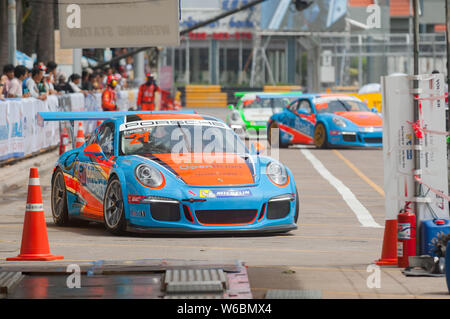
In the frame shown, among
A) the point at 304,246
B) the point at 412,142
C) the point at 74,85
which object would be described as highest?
the point at 74,85

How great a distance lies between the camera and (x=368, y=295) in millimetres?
7188

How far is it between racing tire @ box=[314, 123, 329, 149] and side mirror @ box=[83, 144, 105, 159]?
583 inches

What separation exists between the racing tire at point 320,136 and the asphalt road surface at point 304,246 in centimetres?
868

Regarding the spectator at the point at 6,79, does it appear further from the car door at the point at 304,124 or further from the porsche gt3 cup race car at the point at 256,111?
the porsche gt3 cup race car at the point at 256,111

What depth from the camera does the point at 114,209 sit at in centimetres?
1132

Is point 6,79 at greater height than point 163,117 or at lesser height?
greater

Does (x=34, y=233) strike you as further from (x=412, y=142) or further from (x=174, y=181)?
(x=412, y=142)

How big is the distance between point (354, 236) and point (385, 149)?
278cm


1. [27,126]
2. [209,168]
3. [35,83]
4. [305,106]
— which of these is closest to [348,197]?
[209,168]

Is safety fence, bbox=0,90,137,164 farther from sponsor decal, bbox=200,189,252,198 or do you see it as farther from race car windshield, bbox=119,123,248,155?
sponsor decal, bbox=200,189,252,198

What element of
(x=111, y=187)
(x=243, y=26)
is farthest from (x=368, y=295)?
(x=243, y=26)

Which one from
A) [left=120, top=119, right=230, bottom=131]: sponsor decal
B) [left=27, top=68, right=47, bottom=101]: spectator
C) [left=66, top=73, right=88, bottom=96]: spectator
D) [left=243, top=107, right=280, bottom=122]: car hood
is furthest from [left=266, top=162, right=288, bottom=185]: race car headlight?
[left=243, top=107, right=280, bottom=122]: car hood

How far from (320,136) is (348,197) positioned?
11309mm

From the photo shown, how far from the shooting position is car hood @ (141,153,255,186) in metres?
11.1
